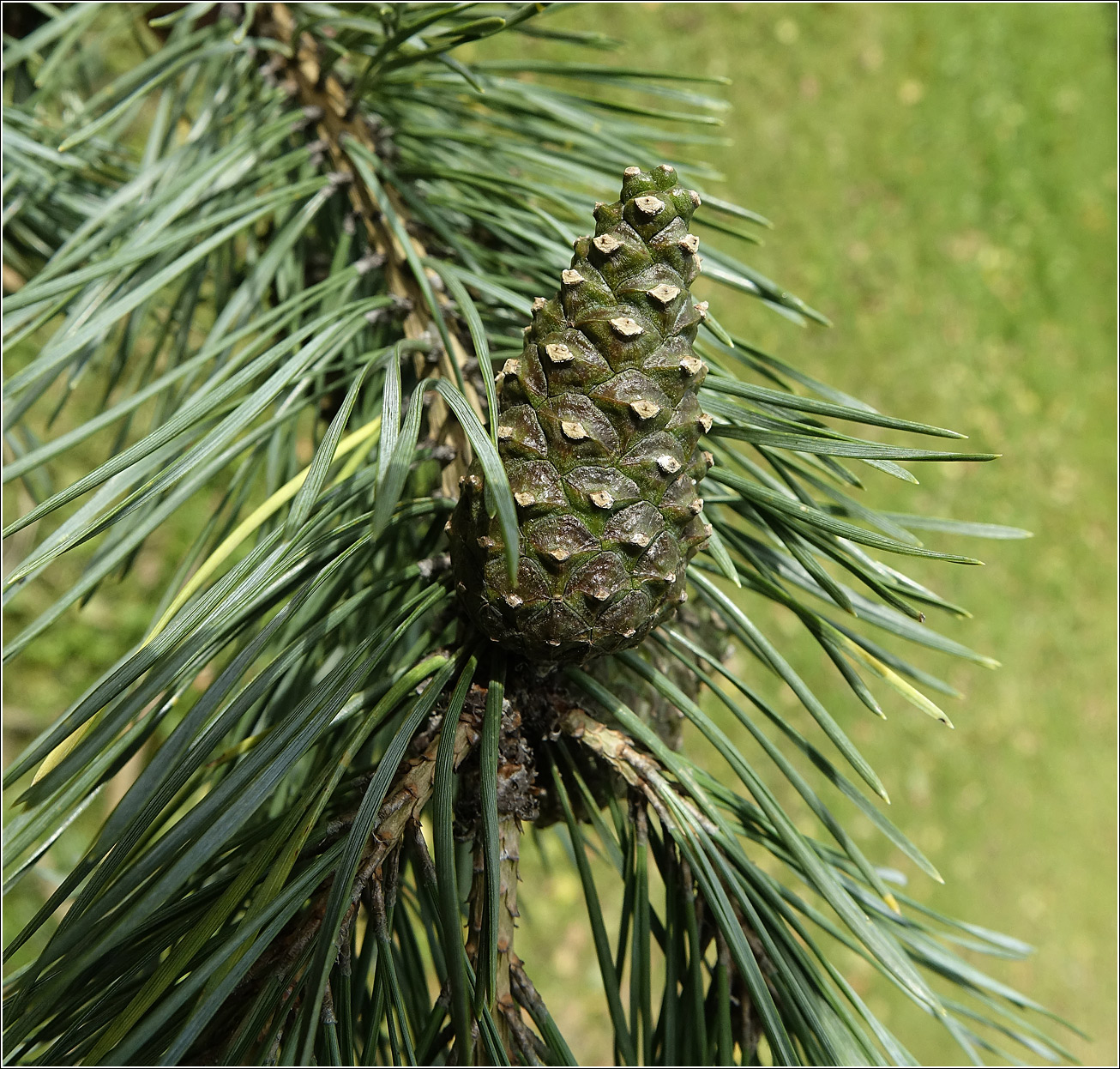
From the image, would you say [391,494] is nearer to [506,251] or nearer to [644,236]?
[644,236]

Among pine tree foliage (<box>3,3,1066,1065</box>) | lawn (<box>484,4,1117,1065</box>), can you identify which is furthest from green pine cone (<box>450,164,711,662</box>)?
lawn (<box>484,4,1117,1065</box>)

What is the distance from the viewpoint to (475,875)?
419mm

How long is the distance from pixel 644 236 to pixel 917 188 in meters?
2.71

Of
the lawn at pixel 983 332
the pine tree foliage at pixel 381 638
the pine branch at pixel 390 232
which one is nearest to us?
the pine tree foliage at pixel 381 638

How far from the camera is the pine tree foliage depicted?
36 centimetres

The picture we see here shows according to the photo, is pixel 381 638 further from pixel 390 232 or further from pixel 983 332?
pixel 983 332

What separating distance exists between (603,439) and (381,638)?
0.14m

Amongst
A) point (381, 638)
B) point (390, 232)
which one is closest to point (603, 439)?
point (381, 638)

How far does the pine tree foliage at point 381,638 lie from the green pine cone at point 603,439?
2cm

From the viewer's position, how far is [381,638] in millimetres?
415

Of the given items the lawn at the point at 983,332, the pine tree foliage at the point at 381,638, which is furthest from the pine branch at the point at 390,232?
the lawn at the point at 983,332

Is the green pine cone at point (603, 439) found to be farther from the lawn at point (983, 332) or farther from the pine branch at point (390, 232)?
the lawn at point (983, 332)

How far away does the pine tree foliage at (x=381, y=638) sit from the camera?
363 millimetres

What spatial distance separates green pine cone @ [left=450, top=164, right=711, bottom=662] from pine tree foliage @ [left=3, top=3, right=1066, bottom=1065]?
0.7 inches
